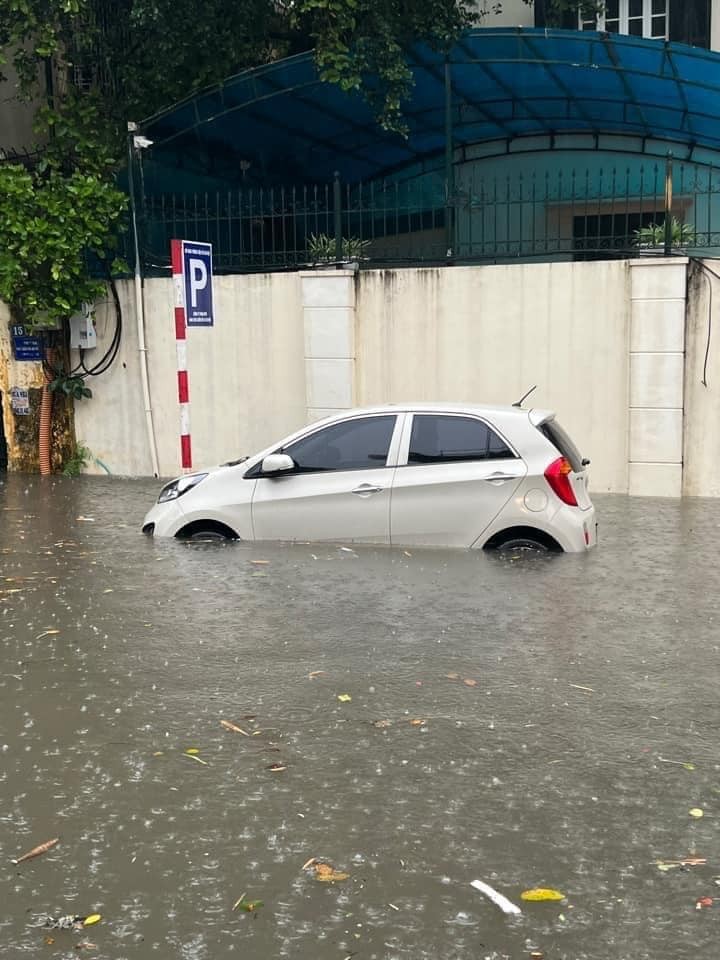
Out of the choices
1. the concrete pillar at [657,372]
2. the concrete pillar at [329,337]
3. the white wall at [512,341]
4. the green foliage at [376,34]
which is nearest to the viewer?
the concrete pillar at [657,372]

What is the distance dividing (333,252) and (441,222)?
659 centimetres

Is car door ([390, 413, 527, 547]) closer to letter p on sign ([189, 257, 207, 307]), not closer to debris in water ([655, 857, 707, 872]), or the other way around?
letter p on sign ([189, 257, 207, 307])

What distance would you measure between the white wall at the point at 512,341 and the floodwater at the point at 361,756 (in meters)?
4.10

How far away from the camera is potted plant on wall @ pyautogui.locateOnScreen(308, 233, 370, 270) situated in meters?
13.4

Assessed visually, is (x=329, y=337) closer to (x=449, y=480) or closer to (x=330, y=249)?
(x=330, y=249)

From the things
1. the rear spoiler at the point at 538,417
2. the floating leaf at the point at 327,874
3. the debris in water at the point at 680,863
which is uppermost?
the rear spoiler at the point at 538,417

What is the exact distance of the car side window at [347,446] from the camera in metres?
8.84

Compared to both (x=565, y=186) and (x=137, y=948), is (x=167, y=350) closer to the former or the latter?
(x=565, y=186)

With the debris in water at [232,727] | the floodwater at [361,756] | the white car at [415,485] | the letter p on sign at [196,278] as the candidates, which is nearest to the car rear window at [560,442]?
the white car at [415,485]

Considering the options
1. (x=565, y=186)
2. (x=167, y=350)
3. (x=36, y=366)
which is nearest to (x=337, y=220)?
(x=167, y=350)

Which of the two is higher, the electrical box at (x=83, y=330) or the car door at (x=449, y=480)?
the electrical box at (x=83, y=330)

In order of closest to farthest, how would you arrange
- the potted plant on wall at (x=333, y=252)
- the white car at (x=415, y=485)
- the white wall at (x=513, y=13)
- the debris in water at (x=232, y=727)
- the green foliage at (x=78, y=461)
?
the debris in water at (x=232, y=727) → the white car at (x=415, y=485) → the potted plant on wall at (x=333, y=252) → the green foliage at (x=78, y=461) → the white wall at (x=513, y=13)

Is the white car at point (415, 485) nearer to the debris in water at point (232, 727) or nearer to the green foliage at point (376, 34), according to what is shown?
the debris in water at point (232, 727)

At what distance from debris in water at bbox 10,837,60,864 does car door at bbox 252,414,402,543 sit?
4.90m
